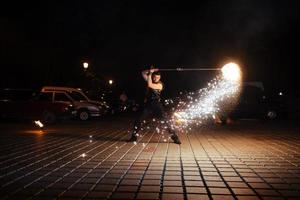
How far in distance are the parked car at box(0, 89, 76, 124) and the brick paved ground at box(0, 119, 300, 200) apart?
33.6ft

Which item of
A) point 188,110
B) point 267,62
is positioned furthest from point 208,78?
point 188,110

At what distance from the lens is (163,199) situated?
5.07m

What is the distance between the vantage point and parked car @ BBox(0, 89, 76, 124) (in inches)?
820

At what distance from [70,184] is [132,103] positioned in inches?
1660

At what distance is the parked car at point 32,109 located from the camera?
68.3 feet

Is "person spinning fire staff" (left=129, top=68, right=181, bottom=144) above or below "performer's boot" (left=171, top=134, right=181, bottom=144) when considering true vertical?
above

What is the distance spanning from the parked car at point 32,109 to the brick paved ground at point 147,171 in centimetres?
1023

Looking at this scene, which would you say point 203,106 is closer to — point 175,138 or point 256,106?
point 256,106

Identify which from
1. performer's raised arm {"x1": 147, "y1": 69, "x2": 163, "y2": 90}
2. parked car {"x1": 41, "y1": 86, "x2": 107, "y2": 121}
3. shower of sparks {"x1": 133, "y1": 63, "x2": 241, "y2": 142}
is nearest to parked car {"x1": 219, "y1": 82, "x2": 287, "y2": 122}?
shower of sparks {"x1": 133, "y1": 63, "x2": 241, "y2": 142}

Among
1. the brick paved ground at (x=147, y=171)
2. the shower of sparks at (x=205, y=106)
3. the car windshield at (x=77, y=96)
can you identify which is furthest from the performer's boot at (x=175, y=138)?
the car windshield at (x=77, y=96)

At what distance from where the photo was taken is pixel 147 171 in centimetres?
691

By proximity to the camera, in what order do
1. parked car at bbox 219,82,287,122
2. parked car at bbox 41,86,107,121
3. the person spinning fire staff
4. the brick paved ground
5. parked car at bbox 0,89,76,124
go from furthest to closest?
parked car at bbox 219,82,287,122 → parked car at bbox 41,86,107,121 → parked car at bbox 0,89,76,124 → the person spinning fire staff → the brick paved ground

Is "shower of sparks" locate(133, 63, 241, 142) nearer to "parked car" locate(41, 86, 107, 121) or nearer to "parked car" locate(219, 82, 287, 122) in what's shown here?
"parked car" locate(219, 82, 287, 122)

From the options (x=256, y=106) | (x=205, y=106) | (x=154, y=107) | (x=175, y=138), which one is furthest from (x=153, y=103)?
(x=256, y=106)
